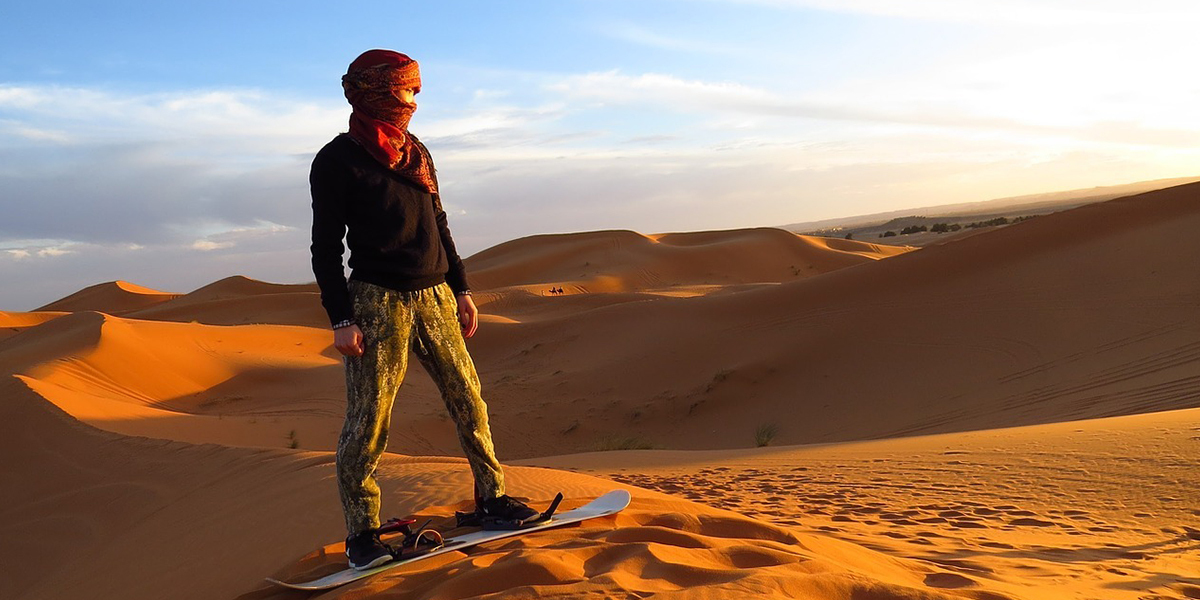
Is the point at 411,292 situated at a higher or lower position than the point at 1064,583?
higher

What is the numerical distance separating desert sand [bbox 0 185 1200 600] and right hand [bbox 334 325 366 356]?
91 centimetres

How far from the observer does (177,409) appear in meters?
16.2

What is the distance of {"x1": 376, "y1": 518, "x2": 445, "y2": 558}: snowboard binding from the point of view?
12.5ft

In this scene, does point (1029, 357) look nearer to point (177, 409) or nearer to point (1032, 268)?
point (1032, 268)

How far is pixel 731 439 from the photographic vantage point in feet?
46.0

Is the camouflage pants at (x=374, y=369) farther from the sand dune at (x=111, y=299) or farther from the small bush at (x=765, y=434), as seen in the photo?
the sand dune at (x=111, y=299)

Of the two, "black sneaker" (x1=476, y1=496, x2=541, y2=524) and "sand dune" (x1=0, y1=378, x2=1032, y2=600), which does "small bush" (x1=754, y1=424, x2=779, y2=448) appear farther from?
"black sneaker" (x1=476, y1=496, x2=541, y2=524)

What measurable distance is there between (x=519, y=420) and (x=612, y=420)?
161 cm

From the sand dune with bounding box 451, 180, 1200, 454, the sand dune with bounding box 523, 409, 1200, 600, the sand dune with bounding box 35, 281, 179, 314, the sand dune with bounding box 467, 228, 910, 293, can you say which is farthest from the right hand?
the sand dune with bounding box 35, 281, 179, 314

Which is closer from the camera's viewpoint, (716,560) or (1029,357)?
(716,560)

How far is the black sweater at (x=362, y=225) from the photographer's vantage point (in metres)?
3.85

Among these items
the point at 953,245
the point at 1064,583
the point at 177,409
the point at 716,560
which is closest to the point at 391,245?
the point at 716,560

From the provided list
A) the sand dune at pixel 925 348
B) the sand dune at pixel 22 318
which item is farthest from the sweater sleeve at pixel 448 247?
the sand dune at pixel 22 318

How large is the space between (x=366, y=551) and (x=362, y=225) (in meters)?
1.34
